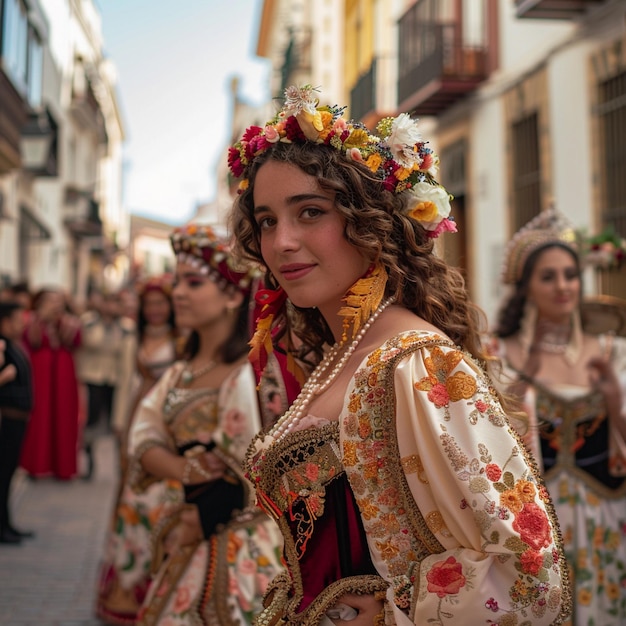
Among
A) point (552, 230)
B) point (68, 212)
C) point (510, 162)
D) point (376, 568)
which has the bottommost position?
point (376, 568)

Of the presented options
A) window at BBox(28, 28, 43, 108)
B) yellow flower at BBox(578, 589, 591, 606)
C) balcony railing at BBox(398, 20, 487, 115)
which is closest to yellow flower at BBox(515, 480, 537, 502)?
yellow flower at BBox(578, 589, 591, 606)

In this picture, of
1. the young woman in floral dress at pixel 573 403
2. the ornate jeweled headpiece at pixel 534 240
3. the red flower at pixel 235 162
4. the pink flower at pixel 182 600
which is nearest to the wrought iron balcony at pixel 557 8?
the ornate jeweled headpiece at pixel 534 240

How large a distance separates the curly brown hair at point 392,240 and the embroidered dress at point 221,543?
4.71 feet

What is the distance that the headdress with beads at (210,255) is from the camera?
154 inches

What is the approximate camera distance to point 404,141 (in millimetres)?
2131

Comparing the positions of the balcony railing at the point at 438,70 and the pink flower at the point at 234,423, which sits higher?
the balcony railing at the point at 438,70

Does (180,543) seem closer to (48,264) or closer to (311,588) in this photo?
(311,588)

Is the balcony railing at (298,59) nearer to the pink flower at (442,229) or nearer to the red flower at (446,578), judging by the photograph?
the pink flower at (442,229)

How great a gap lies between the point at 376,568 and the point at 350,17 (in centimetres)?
1963

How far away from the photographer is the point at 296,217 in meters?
2.07

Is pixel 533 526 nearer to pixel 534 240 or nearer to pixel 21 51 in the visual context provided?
pixel 534 240

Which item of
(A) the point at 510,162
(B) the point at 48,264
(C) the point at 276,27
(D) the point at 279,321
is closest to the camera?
(D) the point at 279,321

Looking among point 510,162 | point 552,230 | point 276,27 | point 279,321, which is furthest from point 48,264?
point 279,321

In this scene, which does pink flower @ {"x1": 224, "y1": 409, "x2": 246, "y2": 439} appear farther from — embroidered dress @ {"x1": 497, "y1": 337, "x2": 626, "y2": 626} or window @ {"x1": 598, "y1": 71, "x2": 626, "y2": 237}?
window @ {"x1": 598, "y1": 71, "x2": 626, "y2": 237}
